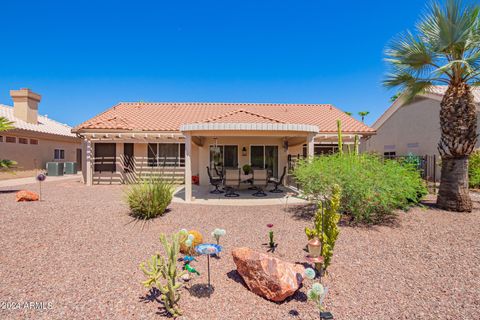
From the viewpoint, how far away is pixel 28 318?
3.03 meters

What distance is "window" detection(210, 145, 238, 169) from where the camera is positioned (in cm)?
1511

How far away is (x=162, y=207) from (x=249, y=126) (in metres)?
4.00

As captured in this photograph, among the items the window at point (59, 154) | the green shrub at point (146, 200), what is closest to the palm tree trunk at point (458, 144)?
the green shrub at point (146, 200)

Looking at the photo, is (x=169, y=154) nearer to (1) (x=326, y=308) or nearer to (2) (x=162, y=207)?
(2) (x=162, y=207)

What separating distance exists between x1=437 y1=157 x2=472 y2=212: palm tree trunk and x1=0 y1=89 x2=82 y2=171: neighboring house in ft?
80.2

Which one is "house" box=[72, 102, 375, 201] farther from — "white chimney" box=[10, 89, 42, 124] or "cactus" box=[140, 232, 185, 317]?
"white chimney" box=[10, 89, 42, 124]

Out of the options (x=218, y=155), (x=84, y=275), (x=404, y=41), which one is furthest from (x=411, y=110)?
(x=84, y=275)

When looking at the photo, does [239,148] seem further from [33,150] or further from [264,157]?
[33,150]

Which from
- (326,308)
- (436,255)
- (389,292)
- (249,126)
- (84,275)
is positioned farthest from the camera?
(249,126)

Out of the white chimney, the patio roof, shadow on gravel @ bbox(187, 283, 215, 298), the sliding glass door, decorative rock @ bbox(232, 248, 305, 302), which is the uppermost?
the white chimney

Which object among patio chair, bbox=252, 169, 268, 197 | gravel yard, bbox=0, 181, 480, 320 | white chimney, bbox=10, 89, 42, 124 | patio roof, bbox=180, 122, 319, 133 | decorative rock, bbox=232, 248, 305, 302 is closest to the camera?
gravel yard, bbox=0, 181, 480, 320

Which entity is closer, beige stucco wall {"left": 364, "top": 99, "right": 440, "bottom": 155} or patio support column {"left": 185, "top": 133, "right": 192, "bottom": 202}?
patio support column {"left": 185, "top": 133, "right": 192, "bottom": 202}

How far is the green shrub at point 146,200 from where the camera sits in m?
→ 6.83

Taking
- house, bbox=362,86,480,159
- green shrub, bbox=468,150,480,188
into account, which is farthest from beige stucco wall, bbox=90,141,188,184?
green shrub, bbox=468,150,480,188
